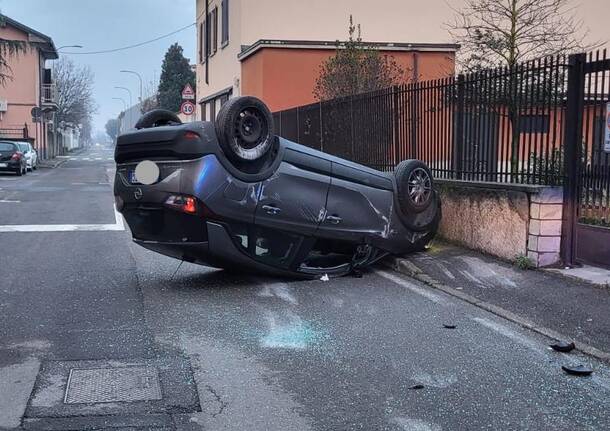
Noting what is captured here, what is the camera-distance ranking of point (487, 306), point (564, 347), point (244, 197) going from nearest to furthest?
Result: point (564, 347) → point (487, 306) → point (244, 197)

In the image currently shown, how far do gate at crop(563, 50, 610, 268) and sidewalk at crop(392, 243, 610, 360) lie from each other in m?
0.54

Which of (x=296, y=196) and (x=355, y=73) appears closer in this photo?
(x=296, y=196)

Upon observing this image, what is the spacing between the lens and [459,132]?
951 cm

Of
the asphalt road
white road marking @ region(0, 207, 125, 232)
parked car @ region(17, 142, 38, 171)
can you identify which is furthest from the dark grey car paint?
parked car @ region(17, 142, 38, 171)

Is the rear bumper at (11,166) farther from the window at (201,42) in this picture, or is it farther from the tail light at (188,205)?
the tail light at (188,205)

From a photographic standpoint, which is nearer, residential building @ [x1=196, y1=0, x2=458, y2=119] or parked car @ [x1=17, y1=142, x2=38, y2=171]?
residential building @ [x1=196, y1=0, x2=458, y2=119]

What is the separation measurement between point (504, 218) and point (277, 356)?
4.30 meters

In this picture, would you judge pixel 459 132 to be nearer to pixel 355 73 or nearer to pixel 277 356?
pixel 277 356

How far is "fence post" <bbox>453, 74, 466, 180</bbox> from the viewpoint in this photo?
9359 mm

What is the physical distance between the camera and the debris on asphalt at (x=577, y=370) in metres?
4.75

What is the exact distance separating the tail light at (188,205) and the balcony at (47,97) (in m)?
44.2

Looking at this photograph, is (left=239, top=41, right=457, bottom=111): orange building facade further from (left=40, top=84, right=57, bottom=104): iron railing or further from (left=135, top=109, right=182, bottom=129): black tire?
(left=40, top=84, right=57, bottom=104): iron railing

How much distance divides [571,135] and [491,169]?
1394mm

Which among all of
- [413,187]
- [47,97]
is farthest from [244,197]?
[47,97]
